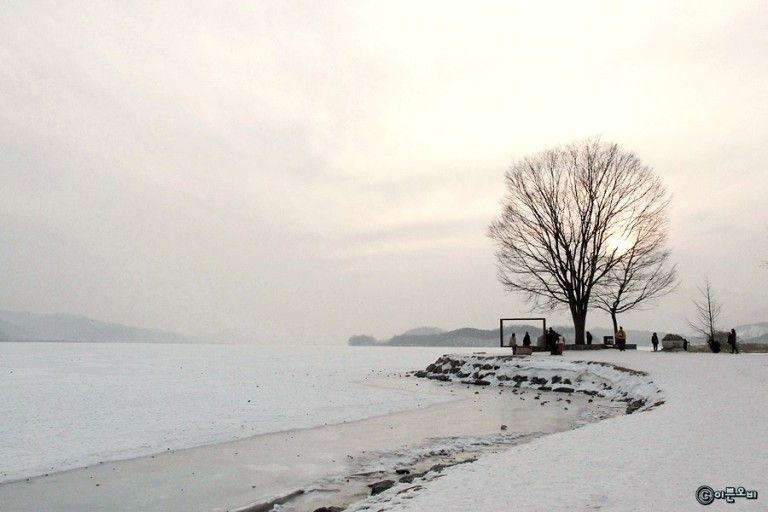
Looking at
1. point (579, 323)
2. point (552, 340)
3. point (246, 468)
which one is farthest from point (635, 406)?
point (579, 323)

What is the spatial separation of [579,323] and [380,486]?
37.5 m

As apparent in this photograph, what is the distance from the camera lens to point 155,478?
12438 mm

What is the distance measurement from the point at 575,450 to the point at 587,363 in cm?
2210

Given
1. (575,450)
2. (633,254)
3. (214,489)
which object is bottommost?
(214,489)

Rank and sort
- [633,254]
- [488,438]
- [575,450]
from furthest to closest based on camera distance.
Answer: [633,254] → [488,438] → [575,450]

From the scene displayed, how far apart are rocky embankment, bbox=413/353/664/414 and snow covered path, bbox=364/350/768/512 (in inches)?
182

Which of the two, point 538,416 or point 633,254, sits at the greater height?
point 633,254

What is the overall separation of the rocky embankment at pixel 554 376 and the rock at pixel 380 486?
392 inches

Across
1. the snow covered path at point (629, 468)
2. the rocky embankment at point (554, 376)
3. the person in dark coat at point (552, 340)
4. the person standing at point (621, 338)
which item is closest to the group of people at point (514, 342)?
the person in dark coat at point (552, 340)

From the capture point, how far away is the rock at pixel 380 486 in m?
10.7

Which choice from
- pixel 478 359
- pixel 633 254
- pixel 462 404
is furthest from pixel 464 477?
pixel 633 254

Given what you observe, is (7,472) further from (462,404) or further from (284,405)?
(462,404)

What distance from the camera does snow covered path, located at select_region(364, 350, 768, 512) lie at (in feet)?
25.2

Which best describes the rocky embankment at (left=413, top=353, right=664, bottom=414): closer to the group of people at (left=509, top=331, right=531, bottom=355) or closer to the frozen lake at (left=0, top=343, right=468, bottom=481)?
the group of people at (left=509, top=331, right=531, bottom=355)
